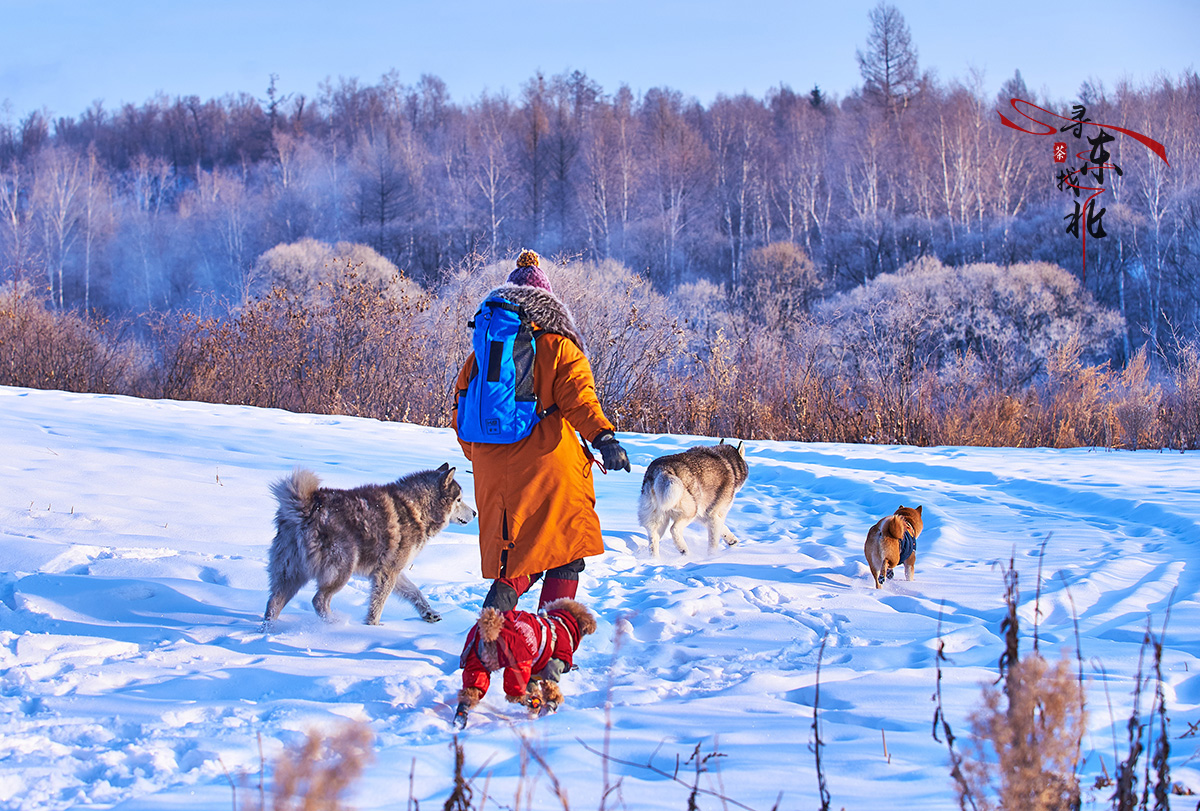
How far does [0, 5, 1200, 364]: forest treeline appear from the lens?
37.2 m

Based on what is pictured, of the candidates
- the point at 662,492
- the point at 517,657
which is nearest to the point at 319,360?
the point at 662,492

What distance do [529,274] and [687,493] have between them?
2.63m

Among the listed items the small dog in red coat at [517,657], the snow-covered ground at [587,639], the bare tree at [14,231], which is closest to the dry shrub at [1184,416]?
the snow-covered ground at [587,639]

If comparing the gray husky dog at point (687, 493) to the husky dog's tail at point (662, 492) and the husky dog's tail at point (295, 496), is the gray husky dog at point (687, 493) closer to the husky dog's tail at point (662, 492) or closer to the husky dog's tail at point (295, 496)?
the husky dog's tail at point (662, 492)

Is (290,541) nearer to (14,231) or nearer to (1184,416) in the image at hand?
(1184,416)

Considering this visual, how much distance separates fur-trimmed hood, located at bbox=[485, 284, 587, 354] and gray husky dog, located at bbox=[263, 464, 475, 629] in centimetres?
139

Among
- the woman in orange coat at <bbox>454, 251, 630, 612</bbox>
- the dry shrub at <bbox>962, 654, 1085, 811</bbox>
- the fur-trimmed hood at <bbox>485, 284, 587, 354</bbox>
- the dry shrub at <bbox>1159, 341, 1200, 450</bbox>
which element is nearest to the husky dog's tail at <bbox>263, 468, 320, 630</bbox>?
the woman in orange coat at <bbox>454, 251, 630, 612</bbox>

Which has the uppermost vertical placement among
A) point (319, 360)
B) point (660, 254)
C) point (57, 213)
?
point (57, 213)

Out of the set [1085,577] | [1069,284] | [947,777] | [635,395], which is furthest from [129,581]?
[1069,284]

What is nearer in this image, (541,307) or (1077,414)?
(541,307)

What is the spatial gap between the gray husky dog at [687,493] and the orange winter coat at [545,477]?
2.23 m

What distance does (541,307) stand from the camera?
364 centimetres

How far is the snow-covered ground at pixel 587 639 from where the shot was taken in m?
2.39

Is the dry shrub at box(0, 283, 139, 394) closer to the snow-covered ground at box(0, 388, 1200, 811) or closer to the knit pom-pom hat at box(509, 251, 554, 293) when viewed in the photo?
the snow-covered ground at box(0, 388, 1200, 811)
